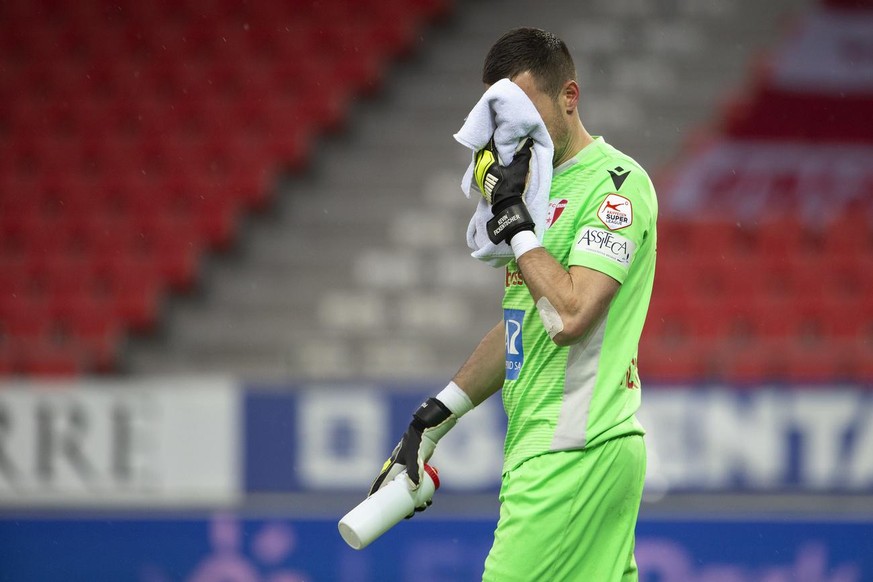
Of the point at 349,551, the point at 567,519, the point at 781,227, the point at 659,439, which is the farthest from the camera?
the point at 781,227

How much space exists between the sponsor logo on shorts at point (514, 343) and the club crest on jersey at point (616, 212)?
297mm

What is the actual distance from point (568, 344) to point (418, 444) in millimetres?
554

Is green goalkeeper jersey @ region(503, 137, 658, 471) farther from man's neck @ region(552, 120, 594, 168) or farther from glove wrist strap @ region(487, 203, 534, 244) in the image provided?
glove wrist strap @ region(487, 203, 534, 244)

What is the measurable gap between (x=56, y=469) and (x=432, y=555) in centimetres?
242

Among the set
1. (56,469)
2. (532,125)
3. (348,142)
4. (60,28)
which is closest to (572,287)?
(532,125)

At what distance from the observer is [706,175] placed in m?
10.2

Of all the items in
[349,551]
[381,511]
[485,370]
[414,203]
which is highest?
[414,203]

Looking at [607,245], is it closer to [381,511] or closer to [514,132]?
[514,132]

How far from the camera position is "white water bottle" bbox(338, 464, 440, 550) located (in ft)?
9.28

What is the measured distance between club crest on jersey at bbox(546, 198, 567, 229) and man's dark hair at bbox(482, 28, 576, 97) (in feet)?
0.82

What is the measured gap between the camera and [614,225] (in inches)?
108

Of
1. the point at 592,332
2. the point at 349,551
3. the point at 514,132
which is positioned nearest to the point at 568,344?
the point at 592,332

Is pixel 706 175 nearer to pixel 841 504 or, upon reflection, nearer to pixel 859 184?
pixel 859 184

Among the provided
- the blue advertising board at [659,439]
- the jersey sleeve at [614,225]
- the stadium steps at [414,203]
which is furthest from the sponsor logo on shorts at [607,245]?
the stadium steps at [414,203]
